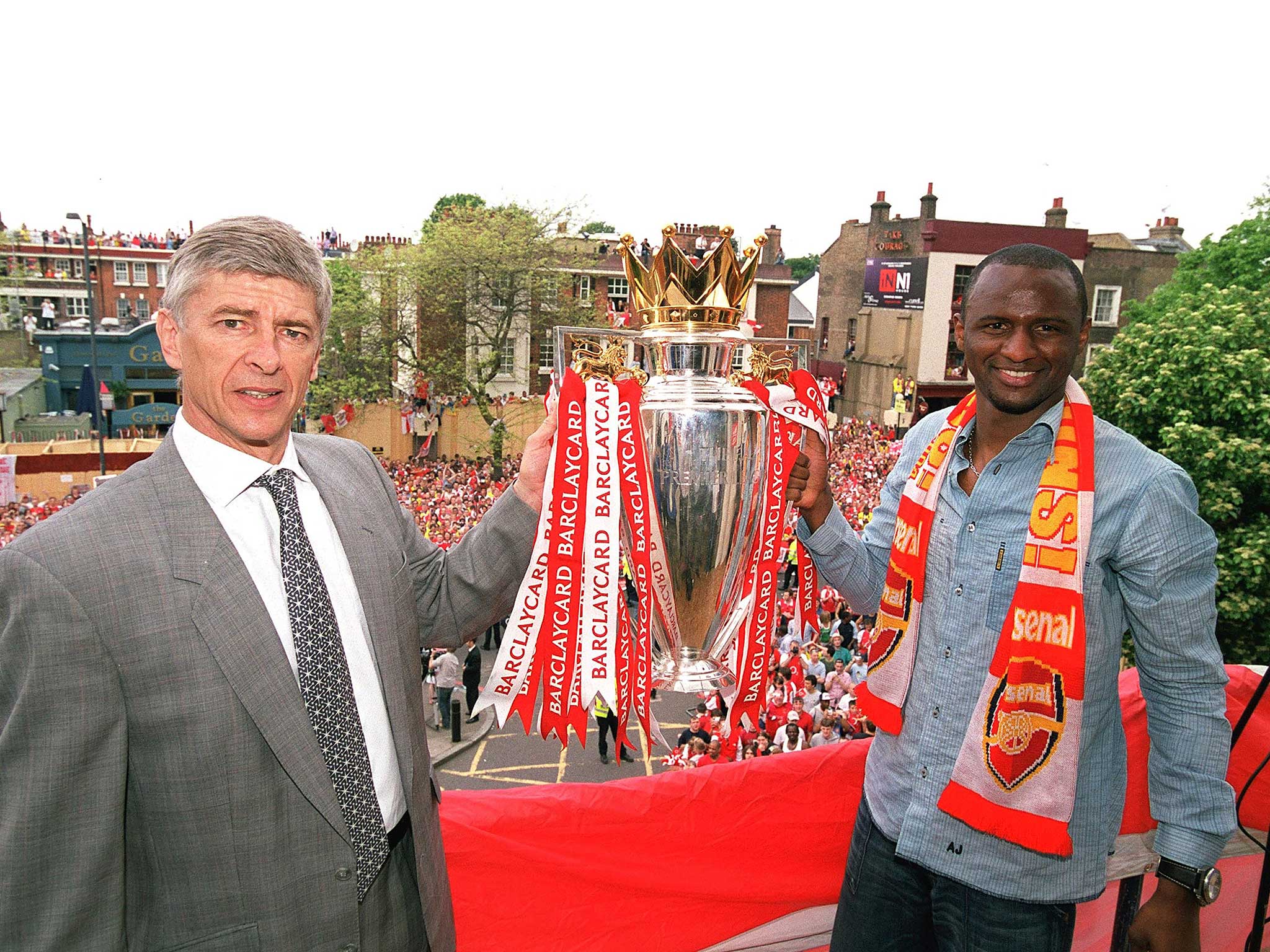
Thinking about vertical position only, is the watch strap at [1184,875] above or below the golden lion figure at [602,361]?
below

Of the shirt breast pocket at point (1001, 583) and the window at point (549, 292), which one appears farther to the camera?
the window at point (549, 292)

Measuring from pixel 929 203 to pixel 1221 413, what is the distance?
61.2 ft

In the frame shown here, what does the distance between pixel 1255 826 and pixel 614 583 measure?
2.59m

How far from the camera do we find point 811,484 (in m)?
2.07

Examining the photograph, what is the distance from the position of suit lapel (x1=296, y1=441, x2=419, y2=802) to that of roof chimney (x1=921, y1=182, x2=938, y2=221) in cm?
2767

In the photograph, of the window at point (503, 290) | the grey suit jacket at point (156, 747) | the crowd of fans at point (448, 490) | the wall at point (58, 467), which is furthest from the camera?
the window at point (503, 290)

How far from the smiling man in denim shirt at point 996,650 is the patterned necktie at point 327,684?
1133 millimetres

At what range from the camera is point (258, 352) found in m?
1.41

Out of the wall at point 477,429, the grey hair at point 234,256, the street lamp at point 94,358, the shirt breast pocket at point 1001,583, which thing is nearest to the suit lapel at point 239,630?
the grey hair at point 234,256

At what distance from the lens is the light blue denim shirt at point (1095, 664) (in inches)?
62.2

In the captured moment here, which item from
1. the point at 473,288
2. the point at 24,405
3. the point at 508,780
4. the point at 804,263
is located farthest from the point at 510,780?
the point at 804,263

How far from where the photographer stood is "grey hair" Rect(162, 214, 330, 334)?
1393 millimetres

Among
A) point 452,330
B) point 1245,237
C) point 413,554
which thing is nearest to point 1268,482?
point 1245,237

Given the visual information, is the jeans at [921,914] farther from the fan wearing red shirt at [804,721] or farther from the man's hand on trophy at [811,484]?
the fan wearing red shirt at [804,721]
